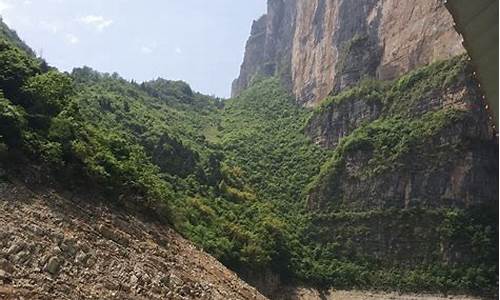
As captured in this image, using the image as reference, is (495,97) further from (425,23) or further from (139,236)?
(425,23)

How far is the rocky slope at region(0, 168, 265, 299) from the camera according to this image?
1320 cm

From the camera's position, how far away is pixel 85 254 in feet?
48.9

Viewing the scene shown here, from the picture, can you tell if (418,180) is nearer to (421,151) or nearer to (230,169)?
(421,151)

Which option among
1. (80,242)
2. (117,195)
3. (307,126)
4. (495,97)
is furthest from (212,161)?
(495,97)

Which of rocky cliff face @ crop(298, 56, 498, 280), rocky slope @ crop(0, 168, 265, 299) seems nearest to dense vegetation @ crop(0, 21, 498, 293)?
rocky cliff face @ crop(298, 56, 498, 280)

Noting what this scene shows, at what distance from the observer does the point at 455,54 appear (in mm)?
50469

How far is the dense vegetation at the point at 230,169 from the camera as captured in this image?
20.1 meters

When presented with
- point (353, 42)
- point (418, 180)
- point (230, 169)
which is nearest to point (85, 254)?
point (230, 169)

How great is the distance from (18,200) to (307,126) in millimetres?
50035

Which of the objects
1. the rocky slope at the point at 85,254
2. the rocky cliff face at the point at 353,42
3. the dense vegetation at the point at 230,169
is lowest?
the rocky slope at the point at 85,254

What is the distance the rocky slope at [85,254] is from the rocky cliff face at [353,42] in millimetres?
39903

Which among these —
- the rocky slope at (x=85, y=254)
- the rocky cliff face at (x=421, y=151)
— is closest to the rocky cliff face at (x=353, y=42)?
the rocky cliff face at (x=421, y=151)

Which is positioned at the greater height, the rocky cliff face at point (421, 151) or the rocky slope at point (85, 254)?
the rocky cliff face at point (421, 151)

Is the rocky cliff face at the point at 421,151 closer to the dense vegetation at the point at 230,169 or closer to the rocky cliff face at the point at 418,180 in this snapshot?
the rocky cliff face at the point at 418,180
